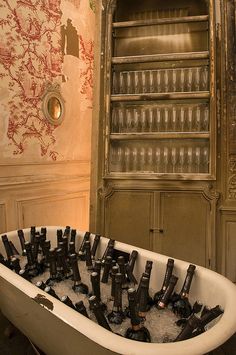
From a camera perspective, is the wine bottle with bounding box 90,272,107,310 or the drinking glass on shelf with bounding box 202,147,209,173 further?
the drinking glass on shelf with bounding box 202,147,209,173

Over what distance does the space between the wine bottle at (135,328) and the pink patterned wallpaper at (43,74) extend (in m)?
1.86

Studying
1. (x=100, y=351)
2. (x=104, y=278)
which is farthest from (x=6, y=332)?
(x=100, y=351)

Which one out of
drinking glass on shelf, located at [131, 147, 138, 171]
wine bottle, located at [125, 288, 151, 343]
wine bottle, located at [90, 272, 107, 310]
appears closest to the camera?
wine bottle, located at [125, 288, 151, 343]

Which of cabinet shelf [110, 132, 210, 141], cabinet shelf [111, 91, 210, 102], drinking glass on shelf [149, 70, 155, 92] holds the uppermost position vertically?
drinking glass on shelf [149, 70, 155, 92]

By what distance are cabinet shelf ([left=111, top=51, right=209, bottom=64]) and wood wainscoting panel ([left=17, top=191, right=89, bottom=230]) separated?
4.75 ft

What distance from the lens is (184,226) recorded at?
2566 mm

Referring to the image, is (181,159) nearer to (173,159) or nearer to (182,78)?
(173,159)

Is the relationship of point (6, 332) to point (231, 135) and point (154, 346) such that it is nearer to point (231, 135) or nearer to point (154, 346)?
point (154, 346)

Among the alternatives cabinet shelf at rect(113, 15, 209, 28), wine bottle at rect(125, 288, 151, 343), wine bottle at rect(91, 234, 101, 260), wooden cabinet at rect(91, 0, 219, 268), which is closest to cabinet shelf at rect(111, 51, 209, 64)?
wooden cabinet at rect(91, 0, 219, 268)

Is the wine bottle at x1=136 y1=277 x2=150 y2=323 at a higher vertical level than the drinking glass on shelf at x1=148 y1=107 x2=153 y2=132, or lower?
lower

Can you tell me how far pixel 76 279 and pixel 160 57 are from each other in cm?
194

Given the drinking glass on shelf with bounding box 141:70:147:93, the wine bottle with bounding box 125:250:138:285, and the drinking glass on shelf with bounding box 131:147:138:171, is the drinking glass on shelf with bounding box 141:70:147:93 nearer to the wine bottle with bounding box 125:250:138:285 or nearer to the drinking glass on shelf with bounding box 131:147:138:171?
the drinking glass on shelf with bounding box 131:147:138:171

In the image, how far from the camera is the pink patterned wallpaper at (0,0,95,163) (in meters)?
2.56

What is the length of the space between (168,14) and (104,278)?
236 cm
